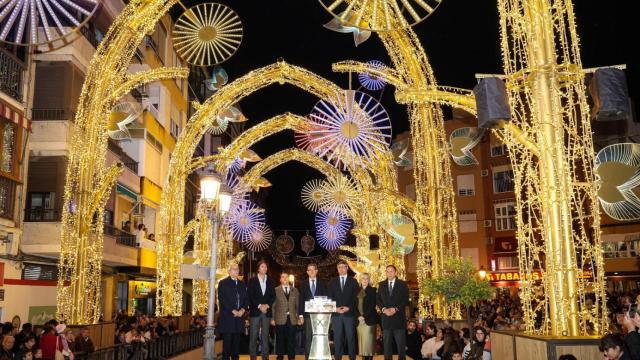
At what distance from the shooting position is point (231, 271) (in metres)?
12.7

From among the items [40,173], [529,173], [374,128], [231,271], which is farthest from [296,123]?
[529,173]

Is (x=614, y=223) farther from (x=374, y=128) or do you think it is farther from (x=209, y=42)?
(x=209, y=42)

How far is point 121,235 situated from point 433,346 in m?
21.5

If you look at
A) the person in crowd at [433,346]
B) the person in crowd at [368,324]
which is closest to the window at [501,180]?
the person in crowd at [433,346]

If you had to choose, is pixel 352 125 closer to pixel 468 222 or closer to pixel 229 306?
pixel 229 306

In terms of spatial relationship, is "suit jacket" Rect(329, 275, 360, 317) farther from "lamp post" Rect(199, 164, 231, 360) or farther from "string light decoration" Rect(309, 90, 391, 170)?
"string light decoration" Rect(309, 90, 391, 170)

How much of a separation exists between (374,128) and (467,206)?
29.9m

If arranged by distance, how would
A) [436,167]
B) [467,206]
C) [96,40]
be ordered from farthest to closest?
1. [467,206]
2. [96,40]
3. [436,167]

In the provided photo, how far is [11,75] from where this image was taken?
67.9ft

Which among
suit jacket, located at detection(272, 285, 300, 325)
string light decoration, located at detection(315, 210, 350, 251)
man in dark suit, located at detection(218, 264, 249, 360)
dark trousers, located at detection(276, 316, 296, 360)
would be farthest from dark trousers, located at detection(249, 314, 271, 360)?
string light decoration, located at detection(315, 210, 350, 251)

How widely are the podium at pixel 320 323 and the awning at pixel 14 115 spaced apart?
539 inches

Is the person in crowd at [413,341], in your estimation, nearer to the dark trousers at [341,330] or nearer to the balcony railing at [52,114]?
the dark trousers at [341,330]

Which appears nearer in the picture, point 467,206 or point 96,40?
point 96,40

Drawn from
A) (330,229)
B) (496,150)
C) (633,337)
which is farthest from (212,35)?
(496,150)
